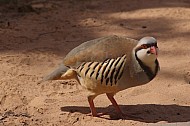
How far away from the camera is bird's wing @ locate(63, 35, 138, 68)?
4.29m

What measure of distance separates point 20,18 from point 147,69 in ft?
13.2

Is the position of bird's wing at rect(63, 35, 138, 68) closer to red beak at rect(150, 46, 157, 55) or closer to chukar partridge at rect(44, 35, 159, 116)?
chukar partridge at rect(44, 35, 159, 116)

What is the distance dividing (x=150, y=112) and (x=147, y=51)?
2.56 ft

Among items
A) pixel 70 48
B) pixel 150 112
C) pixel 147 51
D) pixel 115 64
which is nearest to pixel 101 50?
pixel 115 64

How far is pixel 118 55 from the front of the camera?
4258 mm

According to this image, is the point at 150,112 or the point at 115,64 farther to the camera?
the point at 150,112

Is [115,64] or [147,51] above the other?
[147,51]

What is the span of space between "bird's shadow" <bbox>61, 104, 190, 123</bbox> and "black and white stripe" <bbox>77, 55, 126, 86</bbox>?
51cm

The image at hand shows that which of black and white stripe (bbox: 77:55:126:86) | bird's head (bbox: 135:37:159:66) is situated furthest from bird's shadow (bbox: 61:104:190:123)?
bird's head (bbox: 135:37:159:66)

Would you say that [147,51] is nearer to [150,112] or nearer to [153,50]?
[153,50]

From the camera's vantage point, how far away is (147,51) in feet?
13.7

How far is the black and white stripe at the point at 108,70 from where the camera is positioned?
4223 mm

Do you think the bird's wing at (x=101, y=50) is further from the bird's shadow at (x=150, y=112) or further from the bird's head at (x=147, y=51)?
the bird's shadow at (x=150, y=112)

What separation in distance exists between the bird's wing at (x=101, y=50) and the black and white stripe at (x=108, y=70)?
0.14 feet
